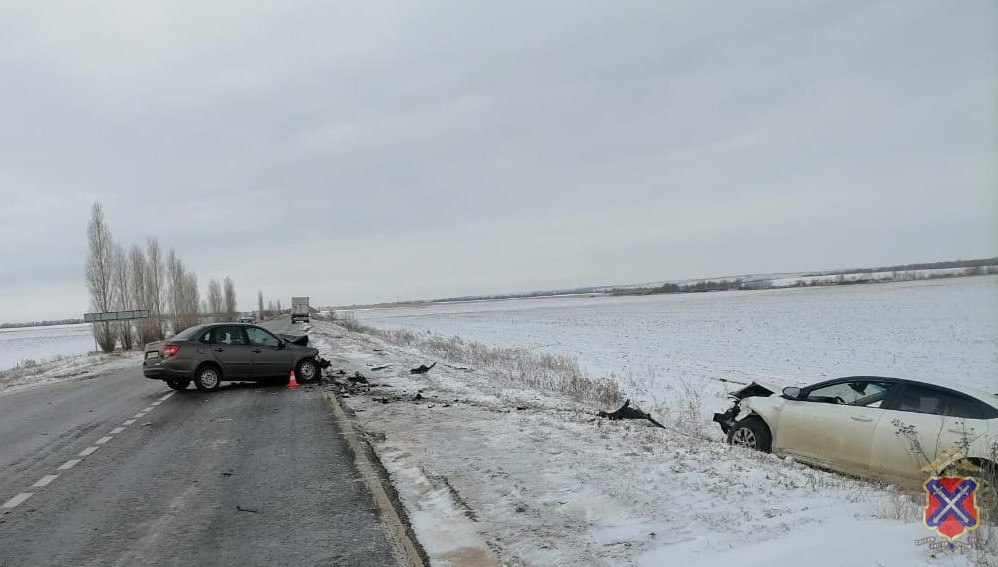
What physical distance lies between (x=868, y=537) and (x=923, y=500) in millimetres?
1463

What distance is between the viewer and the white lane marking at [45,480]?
7.79 meters

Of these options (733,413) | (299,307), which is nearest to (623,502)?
(733,413)

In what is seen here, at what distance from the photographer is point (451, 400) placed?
45.0ft

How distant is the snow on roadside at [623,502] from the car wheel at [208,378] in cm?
970

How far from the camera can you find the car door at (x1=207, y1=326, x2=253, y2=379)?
1788cm

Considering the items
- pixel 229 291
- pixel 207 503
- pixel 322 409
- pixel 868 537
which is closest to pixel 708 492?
pixel 868 537

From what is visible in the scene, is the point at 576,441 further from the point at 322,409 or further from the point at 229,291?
the point at 229,291

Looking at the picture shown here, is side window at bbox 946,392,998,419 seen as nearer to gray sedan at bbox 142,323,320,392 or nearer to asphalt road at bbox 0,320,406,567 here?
asphalt road at bbox 0,320,406,567

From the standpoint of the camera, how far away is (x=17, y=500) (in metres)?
7.13

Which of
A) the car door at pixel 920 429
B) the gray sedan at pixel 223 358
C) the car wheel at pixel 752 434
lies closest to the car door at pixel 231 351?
the gray sedan at pixel 223 358

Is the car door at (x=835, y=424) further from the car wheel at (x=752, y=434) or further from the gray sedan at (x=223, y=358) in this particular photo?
the gray sedan at (x=223, y=358)

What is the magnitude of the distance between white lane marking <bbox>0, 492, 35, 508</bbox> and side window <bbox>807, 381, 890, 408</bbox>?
378 inches

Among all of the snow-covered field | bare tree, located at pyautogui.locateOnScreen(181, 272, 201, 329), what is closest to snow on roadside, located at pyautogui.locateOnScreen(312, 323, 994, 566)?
the snow-covered field

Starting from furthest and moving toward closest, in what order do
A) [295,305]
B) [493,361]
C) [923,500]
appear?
1. [295,305]
2. [493,361]
3. [923,500]
